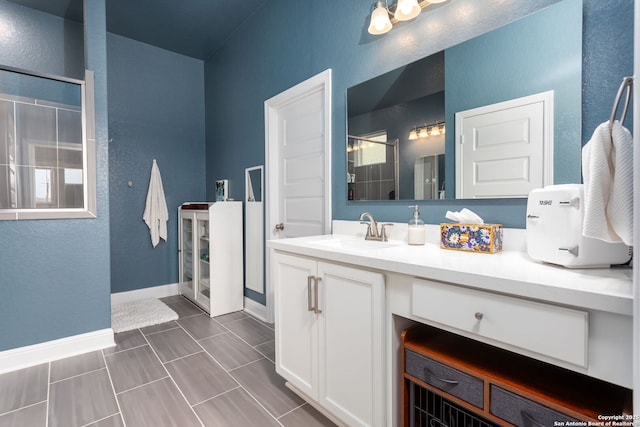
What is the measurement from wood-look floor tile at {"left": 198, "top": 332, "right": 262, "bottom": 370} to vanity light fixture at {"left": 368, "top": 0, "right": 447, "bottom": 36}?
2.32 metres

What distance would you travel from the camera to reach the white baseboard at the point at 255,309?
9.39 feet

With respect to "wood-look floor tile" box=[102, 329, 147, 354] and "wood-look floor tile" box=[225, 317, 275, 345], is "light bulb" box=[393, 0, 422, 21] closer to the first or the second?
"wood-look floor tile" box=[225, 317, 275, 345]

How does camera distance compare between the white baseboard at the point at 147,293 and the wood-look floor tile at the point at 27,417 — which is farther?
the white baseboard at the point at 147,293

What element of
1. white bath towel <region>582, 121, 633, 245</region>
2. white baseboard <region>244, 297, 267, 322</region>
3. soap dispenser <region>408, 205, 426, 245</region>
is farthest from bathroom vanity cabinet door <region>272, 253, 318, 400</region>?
white baseboard <region>244, 297, 267, 322</region>

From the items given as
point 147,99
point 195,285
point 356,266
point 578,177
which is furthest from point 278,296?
point 147,99

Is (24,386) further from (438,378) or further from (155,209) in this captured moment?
(438,378)

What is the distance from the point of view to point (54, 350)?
2.12 metres

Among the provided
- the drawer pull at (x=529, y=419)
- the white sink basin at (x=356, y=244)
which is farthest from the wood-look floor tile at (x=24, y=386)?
the drawer pull at (x=529, y=419)

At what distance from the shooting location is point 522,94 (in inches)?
49.5

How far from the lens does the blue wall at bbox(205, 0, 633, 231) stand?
1090mm

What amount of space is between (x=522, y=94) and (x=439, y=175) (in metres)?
0.49

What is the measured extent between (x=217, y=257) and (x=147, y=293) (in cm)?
128

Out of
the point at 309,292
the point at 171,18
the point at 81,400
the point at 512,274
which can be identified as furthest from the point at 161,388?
the point at 171,18

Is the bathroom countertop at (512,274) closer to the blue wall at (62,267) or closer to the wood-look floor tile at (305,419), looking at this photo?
the wood-look floor tile at (305,419)
